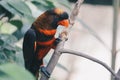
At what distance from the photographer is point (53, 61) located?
61cm

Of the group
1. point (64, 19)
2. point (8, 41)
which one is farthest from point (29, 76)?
point (8, 41)

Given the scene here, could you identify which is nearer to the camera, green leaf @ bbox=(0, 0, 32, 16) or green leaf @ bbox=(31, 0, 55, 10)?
green leaf @ bbox=(0, 0, 32, 16)

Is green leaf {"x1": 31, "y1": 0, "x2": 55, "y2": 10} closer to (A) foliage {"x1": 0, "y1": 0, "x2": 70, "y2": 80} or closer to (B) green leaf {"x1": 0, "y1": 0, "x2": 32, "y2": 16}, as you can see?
(A) foliage {"x1": 0, "y1": 0, "x2": 70, "y2": 80}

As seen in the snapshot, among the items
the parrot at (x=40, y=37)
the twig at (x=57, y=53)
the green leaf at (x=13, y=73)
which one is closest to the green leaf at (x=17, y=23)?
the parrot at (x=40, y=37)

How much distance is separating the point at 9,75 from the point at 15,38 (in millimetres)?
581

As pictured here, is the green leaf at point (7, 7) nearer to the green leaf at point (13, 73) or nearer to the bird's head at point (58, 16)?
the bird's head at point (58, 16)

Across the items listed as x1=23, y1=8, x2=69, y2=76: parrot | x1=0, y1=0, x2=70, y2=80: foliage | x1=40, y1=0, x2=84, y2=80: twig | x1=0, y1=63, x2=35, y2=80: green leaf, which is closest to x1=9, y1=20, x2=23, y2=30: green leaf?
x1=0, y1=0, x2=70, y2=80: foliage

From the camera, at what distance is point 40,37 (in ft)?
2.77

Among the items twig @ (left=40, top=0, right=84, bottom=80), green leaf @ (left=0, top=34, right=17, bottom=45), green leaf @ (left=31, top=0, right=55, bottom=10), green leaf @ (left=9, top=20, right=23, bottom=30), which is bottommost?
green leaf @ (left=0, top=34, right=17, bottom=45)

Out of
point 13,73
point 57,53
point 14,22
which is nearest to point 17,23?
point 14,22

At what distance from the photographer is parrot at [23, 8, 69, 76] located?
2.60 feet

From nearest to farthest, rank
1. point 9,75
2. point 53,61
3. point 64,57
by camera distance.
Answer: point 9,75
point 53,61
point 64,57

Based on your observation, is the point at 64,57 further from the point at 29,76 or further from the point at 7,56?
the point at 29,76

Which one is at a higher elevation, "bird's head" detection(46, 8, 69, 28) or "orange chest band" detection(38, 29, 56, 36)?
"bird's head" detection(46, 8, 69, 28)
